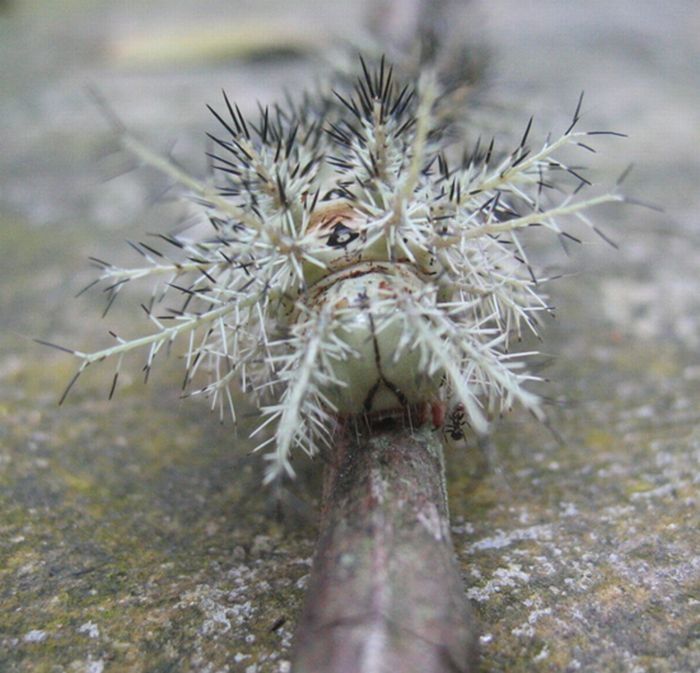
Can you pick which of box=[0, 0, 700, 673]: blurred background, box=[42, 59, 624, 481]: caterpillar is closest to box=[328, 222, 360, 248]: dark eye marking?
box=[42, 59, 624, 481]: caterpillar

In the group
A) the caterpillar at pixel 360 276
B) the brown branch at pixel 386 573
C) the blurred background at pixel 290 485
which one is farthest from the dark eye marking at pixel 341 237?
the blurred background at pixel 290 485

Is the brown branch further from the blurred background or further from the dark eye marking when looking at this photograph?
the dark eye marking

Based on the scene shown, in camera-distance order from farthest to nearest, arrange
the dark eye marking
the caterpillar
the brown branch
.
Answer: the dark eye marking → the caterpillar → the brown branch

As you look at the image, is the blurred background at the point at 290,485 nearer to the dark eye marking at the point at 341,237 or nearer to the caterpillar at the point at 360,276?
the caterpillar at the point at 360,276

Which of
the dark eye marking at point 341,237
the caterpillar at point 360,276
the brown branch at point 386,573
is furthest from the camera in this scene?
the dark eye marking at point 341,237

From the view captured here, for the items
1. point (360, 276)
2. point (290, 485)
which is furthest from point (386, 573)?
point (290, 485)

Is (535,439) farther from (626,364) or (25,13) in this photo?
(25,13)
